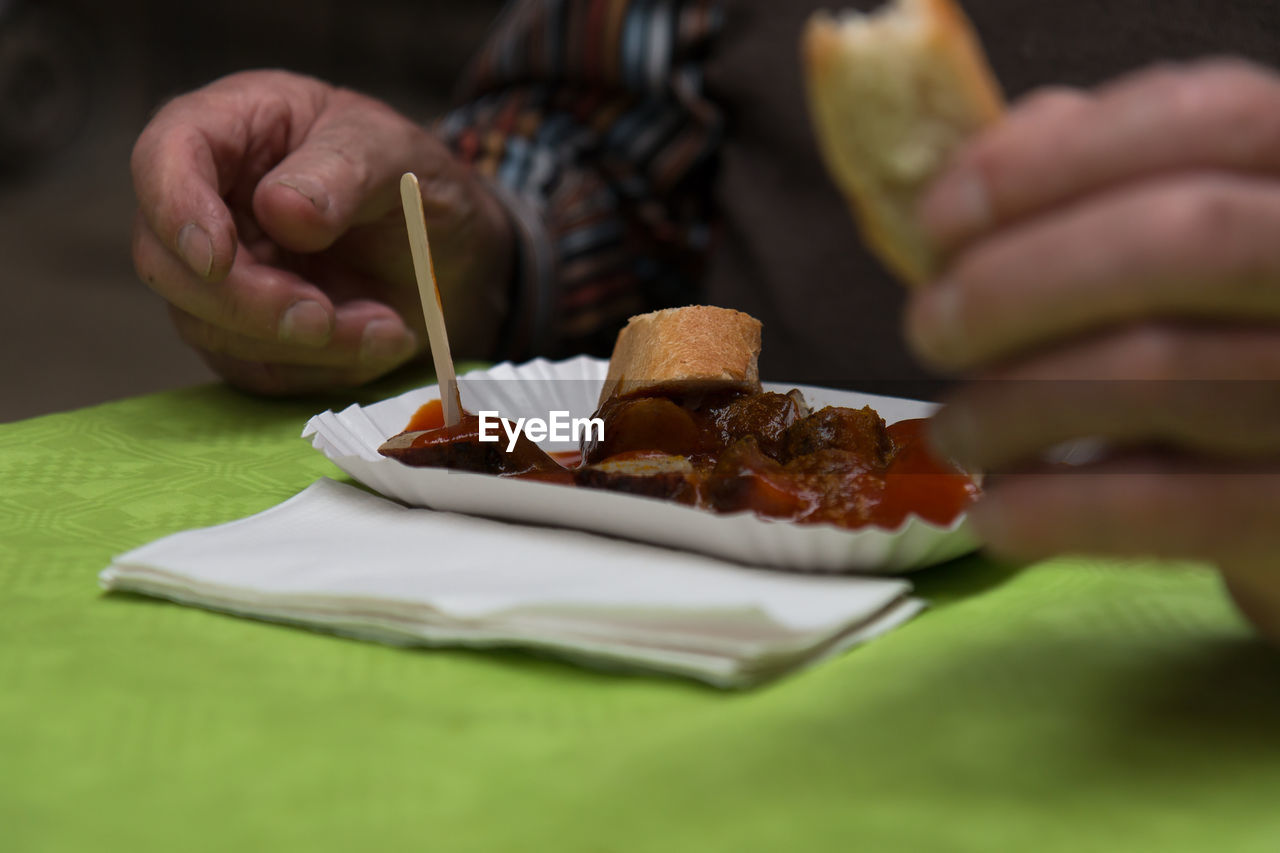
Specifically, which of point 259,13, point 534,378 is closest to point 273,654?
point 534,378

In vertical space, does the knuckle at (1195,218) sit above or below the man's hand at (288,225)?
above

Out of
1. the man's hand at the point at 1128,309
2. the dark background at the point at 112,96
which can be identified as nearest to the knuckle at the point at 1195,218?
the man's hand at the point at 1128,309

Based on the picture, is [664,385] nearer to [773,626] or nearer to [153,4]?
[773,626]

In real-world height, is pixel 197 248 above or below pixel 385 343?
above

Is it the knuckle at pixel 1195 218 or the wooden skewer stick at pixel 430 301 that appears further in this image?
the wooden skewer stick at pixel 430 301

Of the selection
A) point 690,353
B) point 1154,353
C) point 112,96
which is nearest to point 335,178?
point 690,353

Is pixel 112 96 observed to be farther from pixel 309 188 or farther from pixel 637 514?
pixel 637 514
